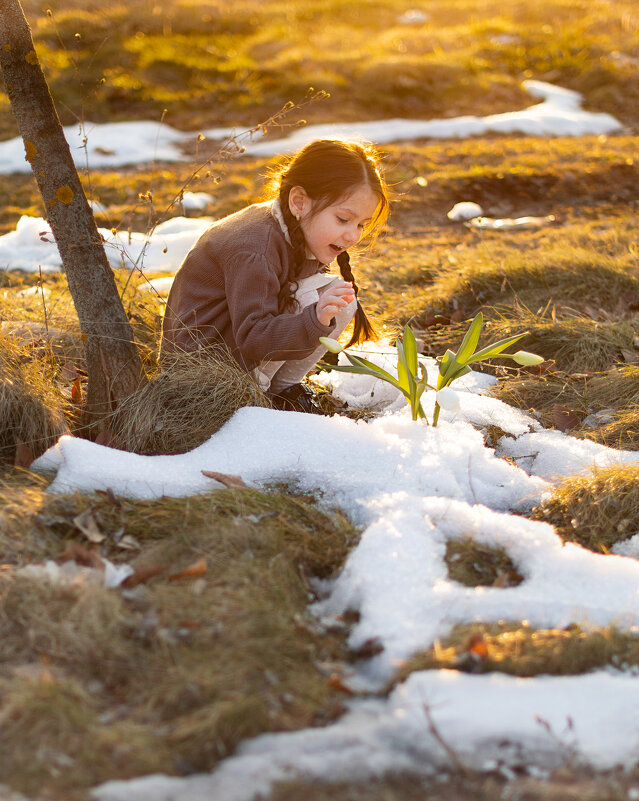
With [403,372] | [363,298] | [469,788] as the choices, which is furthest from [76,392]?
[469,788]

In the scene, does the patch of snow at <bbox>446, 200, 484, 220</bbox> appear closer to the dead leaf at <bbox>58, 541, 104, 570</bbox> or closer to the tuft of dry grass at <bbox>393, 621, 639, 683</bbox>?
the tuft of dry grass at <bbox>393, 621, 639, 683</bbox>

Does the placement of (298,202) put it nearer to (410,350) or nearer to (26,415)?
(410,350)

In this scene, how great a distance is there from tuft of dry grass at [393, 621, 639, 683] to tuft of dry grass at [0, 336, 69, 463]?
4.63 feet

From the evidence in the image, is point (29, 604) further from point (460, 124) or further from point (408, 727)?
point (460, 124)

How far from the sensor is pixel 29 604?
152 cm

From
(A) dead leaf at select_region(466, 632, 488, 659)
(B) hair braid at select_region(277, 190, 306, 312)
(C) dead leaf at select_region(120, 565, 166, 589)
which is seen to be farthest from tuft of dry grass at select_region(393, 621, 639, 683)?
(B) hair braid at select_region(277, 190, 306, 312)

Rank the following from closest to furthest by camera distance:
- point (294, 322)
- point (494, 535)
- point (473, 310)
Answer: point (494, 535) → point (294, 322) → point (473, 310)

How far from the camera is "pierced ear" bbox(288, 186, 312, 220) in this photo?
102 inches

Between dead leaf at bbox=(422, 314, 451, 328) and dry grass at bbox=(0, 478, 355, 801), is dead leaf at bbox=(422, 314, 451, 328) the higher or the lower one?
the lower one

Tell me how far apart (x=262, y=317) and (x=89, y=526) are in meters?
1.02

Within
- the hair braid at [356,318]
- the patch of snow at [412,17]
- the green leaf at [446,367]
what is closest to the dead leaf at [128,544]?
the green leaf at [446,367]

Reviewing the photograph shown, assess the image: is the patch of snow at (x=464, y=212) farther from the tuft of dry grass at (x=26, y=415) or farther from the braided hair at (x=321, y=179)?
the tuft of dry grass at (x=26, y=415)

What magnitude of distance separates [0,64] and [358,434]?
1662mm

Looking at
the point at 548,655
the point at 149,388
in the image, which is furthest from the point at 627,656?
the point at 149,388
